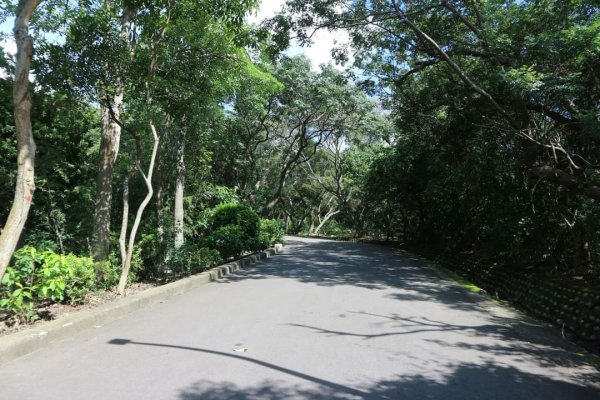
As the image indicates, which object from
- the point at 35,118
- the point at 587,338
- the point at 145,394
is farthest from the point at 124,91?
the point at 587,338

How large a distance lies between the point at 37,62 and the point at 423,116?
1227 centimetres

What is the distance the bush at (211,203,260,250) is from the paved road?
7009mm

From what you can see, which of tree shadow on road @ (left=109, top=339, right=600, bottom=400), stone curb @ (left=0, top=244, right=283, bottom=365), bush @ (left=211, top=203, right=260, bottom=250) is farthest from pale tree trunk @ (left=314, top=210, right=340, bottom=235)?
tree shadow on road @ (left=109, top=339, right=600, bottom=400)

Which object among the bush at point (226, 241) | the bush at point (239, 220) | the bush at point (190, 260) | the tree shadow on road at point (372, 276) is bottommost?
the tree shadow on road at point (372, 276)

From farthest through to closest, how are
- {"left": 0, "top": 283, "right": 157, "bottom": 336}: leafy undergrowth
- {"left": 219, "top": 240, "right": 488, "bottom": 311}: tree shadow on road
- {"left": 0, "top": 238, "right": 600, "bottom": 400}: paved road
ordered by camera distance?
1. {"left": 219, "top": 240, "right": 488, "bottom": 311}: tree shadow on road
2. {"left": 0, "top": 283, "right": 157, "bottom": 336}: leafy undergrowth
3. {"left": 0, "top": 238, "right": 600, "bottom": 400}: paved road

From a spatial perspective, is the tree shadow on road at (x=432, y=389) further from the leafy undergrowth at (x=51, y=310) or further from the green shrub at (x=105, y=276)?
the green shrub at (x=105, y=276)

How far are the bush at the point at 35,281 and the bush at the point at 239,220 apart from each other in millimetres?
8691

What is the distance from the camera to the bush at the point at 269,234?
61.0 ft

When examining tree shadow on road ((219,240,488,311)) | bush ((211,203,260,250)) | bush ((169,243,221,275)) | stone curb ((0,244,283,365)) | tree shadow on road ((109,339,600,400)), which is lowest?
tree shadow on road ((109,339,600,400))

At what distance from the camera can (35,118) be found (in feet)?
41.1

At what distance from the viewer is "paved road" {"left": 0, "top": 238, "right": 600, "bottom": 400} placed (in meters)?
4.38

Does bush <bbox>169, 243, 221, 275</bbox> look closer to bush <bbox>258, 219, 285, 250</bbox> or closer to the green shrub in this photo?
the green shrub

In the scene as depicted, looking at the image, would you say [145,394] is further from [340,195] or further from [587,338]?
[340,195]

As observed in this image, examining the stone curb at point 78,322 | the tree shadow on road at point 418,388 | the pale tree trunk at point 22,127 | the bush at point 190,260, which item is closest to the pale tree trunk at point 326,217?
the bush at point 190,260
